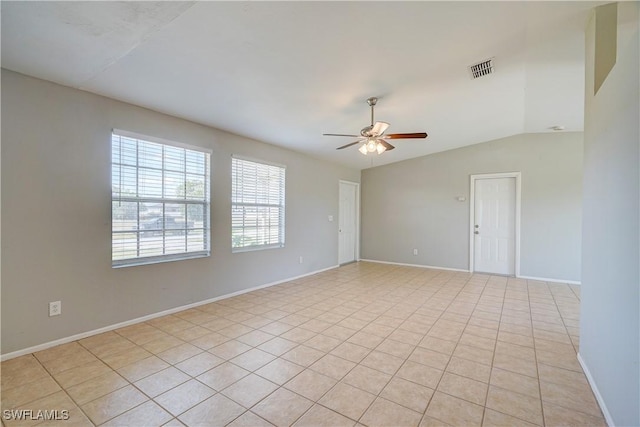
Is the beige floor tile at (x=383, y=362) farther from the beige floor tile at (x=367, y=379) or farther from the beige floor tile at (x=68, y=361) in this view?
the beige floor tile at (x=68, y=361)

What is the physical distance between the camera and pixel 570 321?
3.38 m

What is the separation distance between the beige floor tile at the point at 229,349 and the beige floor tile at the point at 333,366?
71 centimetres

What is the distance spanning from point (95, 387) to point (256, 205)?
3001 mm

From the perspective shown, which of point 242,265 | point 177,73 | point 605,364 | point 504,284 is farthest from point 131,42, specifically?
point 504,284

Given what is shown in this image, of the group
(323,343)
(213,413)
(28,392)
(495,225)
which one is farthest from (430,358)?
(495,225)

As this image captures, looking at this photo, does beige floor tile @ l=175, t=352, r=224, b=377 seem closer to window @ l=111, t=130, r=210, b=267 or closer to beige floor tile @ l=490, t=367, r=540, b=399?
window @ l=111, t=130, r=210, b=267

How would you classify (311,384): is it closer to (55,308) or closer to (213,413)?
(213,413)

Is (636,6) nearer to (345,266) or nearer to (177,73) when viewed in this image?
(177,73)

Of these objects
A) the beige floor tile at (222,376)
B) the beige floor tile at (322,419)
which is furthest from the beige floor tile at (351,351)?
the beige floor tile at (222,376)

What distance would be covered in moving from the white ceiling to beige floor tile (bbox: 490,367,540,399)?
9.00 ft

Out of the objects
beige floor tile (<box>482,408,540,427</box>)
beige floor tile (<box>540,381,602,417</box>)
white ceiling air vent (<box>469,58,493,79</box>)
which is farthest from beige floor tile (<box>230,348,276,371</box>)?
white ceiling air vent (<box>469,58,493,79</box>)

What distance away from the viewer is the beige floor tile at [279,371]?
2154 mm

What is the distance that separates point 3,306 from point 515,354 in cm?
447

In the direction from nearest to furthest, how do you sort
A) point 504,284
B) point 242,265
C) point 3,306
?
1. point 3,306
2. point 242,265
3. point 504,284
